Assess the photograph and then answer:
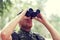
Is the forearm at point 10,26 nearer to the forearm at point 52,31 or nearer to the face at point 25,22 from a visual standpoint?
the face at point 25,22

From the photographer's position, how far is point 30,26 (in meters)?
1.35

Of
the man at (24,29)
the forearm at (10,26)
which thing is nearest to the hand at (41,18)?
the man at (24,29)

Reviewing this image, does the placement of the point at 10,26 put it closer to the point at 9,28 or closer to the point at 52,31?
the point at 9,28

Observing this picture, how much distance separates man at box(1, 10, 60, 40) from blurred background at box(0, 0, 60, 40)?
0.11 feet

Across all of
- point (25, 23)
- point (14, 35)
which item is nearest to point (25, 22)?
point (25, 23)

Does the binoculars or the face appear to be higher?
the binoculars

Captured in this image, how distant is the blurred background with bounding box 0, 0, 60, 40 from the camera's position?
1369 mm

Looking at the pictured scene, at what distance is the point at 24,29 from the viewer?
4.35 feet

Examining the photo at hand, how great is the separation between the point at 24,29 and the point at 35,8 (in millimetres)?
184

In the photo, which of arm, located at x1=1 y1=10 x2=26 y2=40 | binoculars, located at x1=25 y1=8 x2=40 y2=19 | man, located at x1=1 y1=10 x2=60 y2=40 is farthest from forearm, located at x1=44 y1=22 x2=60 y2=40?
arm, located at x1=1 y1=10 x2=26 y2=40

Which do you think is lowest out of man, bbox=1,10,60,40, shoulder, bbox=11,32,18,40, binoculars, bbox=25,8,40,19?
shoulder, bbox=11,32,18,40

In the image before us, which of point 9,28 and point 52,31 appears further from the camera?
point 52,31

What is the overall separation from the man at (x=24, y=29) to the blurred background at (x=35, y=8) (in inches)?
1.3

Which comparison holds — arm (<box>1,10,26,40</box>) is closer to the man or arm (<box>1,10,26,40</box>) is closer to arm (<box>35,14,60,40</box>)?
the man
